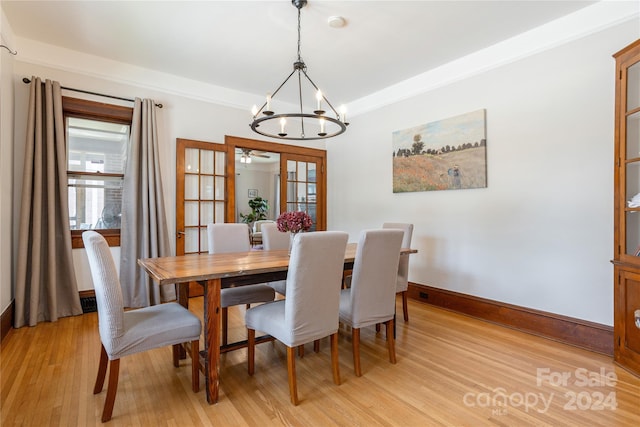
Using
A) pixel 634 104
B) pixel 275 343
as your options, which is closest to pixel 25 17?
pixel 275 343

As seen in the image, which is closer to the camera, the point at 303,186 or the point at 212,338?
the point at 212,338

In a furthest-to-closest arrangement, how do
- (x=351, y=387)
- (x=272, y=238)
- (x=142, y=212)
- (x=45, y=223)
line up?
(x=142, y=212) < (x=272, y=238) < (x=45, y=223) < (x=351, y=387)

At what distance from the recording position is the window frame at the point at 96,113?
11.4 ft

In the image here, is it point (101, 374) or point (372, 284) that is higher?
point (372, 284)

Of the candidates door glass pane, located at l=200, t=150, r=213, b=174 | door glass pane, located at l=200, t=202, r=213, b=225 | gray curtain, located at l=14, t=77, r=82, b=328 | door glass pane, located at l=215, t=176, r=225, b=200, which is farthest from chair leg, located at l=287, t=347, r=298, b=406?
door glass pane, located at l=200, t=150, r=213, b=174

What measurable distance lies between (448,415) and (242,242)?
86.5 inches

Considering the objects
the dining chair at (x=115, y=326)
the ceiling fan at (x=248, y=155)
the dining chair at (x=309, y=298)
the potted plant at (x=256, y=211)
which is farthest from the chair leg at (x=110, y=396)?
the potted plant at (x=256, y=211)

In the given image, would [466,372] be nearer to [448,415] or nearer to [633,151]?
[448,415]

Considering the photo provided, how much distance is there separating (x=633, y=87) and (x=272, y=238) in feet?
10.3

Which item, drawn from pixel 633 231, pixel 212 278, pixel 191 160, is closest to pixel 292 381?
pixel 212 278

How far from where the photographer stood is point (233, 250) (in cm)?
313

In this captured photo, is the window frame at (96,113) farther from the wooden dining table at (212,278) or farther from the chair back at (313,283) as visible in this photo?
the chair back at (313,283)

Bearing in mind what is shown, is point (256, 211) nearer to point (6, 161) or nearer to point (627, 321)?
point (6, 161)

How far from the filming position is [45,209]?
10.7ft
